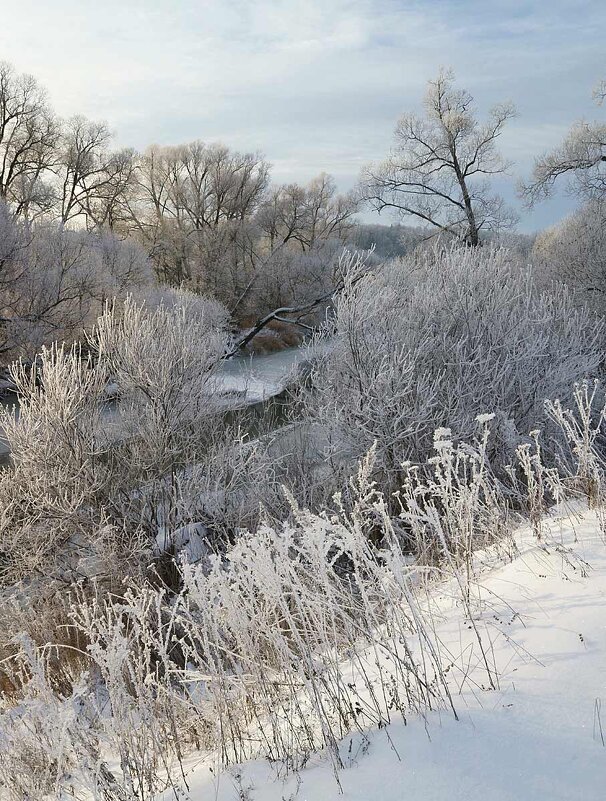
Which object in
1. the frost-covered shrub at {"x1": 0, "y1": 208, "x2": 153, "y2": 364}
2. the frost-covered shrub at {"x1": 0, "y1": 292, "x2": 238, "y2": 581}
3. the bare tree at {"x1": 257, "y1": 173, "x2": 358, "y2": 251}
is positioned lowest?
the frost-covered shrub at {"x1": 0, "y1": 292, "x2": 238, "y2": 581}

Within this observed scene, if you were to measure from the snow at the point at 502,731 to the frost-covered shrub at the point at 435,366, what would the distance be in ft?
21.2

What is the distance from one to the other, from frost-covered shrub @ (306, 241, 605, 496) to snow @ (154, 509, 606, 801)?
647 centimetres

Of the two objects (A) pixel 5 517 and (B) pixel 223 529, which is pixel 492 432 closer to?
(B) pixel 223 529

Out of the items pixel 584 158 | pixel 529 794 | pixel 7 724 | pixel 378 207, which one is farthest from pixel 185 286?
pixel 529 794

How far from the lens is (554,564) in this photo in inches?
147

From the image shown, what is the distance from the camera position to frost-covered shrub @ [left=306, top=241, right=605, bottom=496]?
10094 millimetres

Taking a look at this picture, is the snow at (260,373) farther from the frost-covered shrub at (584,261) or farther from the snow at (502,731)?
the snow at (502,731)

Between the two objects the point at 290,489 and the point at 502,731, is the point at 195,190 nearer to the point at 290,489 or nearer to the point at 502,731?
the point at 290,489

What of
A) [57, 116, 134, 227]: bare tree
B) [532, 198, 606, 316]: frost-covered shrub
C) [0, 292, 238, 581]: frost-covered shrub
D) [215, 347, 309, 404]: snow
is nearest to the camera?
[0, 292, 238, 581]: frost-covered shrub

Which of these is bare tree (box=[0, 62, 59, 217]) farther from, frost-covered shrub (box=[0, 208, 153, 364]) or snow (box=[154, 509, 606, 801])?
snow (box=[154, 509, 606, 801])

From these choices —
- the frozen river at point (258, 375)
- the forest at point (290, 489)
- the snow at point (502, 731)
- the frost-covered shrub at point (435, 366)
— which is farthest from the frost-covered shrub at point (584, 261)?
the snow at point (502, 731)

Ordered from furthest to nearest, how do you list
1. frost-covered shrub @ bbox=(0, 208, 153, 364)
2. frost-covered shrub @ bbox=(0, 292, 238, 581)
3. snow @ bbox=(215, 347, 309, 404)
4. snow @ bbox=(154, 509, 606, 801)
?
1. snow @ bbox=(215, 347, 309, 404)
2. frost-covered shrub @ bbox=(0, 208, 153, 364)
3. frost-covered shrub @ bbox=(0, 292, 238, 581)
4. snow @ bbox=(154, 509, 606, 801)

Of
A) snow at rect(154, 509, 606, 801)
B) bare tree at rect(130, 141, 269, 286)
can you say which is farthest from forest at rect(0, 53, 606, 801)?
bare tree at rect(130, 141, 269, 286)

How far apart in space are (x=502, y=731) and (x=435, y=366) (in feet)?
29.2
